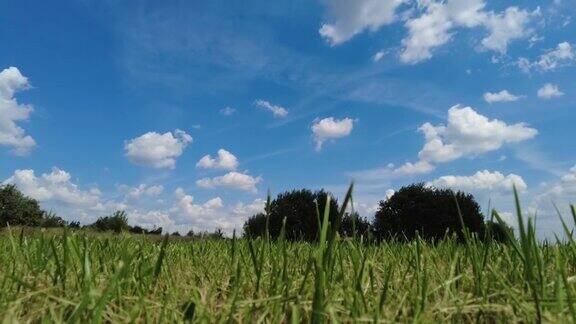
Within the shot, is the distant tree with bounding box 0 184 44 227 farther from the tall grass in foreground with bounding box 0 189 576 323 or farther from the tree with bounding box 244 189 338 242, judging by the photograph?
the tall grass in foreground with bounding box 0 189 576 323

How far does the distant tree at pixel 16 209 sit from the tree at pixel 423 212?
28.8 m

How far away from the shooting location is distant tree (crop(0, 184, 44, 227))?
4444cm

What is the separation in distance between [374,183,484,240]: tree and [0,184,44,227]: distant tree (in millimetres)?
28758

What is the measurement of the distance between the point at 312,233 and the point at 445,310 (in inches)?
1273

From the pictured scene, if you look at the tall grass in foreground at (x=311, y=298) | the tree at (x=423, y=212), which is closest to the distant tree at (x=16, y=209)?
the tree at (x=423, y=212)

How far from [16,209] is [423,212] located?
3385 centimetres

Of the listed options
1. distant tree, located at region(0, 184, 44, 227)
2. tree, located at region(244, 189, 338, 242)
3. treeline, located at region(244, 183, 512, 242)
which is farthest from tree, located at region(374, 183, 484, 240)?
distant tree, located at region(0, 184, 44, 227)

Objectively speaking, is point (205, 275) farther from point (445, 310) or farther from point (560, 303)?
point (560, 303)

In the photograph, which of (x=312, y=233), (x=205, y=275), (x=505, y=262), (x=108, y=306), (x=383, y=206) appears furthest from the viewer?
(x=383, y=206)

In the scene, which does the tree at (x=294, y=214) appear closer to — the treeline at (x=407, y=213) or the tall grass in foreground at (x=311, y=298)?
the treeline at (x=407, y=213)

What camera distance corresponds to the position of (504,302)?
2033mm

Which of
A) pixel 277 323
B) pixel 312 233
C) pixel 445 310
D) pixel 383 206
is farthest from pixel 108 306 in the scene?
pixel 383 206

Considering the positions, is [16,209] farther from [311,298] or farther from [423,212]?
[311,298]

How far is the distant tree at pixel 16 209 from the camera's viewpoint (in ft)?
146
